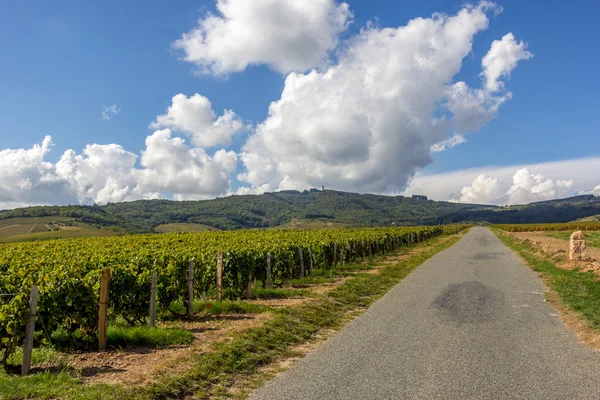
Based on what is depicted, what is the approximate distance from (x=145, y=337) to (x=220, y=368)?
9.54ft

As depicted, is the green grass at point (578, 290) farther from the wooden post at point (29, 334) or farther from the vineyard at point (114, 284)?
the wooden post at point (29, 334)

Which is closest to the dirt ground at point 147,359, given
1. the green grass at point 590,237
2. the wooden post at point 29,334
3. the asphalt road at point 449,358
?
the wooden post at point 29,334

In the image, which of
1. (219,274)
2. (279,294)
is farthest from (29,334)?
(279,294)

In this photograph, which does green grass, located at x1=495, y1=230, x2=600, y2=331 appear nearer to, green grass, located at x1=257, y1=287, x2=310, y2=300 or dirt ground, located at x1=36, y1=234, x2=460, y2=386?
dirt ground, located at x1=36, y1=234, x2=460, y2=386

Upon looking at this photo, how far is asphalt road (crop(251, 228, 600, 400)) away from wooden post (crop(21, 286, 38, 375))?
4385 mm

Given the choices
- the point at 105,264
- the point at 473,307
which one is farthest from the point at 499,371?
the point at 105,264

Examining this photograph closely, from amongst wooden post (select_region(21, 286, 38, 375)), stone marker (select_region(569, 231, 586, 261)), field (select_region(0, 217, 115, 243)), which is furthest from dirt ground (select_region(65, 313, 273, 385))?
field (select_region(0, 217, 115, 243))

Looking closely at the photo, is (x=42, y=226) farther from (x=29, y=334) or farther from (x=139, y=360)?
(x=139, y=360)

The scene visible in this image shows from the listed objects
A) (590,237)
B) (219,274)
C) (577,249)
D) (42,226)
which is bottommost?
(590,237)

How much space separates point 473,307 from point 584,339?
393cm

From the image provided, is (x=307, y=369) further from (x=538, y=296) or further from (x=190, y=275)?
(x=538, y=296)

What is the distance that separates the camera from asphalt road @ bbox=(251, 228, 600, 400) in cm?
648

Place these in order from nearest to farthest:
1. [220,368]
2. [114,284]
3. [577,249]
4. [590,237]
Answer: [220,368], [114,284], [577,249], [590,237]

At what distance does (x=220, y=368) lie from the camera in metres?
7.61
